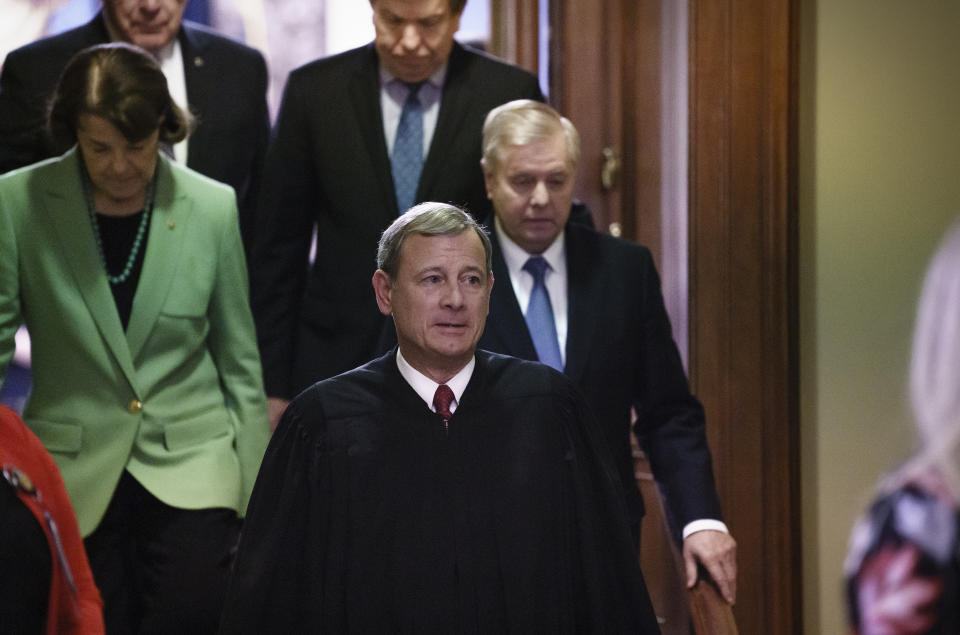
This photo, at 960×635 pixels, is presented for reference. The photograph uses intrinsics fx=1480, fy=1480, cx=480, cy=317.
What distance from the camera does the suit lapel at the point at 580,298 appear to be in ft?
11.0

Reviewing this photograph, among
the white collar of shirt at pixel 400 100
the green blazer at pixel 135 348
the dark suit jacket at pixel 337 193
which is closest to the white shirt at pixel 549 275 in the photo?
the dark suit jacket at pixel 337 193

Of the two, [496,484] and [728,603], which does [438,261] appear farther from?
[728,603]

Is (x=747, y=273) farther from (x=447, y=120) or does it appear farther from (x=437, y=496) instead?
(x=437, y=496)

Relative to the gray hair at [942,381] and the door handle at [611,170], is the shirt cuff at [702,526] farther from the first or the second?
the door handle at [611,170]

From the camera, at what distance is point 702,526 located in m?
3.14

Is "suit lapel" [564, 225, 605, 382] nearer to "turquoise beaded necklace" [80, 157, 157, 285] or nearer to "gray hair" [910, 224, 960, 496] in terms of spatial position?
"turquoise beaded necklace" [80, 157, 157, 285]

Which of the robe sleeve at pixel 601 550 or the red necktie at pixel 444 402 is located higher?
the red necktie at pixel 444 402

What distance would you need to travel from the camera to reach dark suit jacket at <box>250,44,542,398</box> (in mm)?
3787

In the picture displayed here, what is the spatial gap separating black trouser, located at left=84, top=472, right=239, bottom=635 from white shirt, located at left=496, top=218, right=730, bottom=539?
2.80 ft

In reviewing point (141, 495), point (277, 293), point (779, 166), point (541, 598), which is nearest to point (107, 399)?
point (141, 495)

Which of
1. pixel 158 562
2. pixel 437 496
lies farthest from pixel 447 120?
pixel 437 496

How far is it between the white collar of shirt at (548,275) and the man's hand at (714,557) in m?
0.56

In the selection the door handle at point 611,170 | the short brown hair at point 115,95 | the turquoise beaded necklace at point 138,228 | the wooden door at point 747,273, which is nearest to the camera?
the short brown hair at point 115,95

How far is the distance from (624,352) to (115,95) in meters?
1.27
